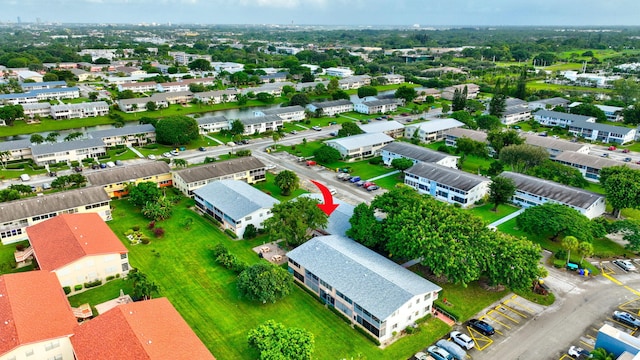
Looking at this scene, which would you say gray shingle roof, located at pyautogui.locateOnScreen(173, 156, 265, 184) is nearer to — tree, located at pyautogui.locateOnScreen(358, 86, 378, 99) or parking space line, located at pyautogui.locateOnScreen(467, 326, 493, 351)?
parking space line, located at pyautogui.locateOnScreen(467, 326, 493, 351)

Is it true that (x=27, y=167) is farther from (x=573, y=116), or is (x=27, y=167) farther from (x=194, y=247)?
(x=573, y=116)

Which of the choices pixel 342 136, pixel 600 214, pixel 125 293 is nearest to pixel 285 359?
pixel 125 293

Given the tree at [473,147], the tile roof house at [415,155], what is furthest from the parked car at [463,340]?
the tree at [473,147]

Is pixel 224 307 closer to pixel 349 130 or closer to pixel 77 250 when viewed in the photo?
pixel 77 250

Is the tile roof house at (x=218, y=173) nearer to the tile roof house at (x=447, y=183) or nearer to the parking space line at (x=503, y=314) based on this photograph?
the tile roof house at (x=447, y=183)

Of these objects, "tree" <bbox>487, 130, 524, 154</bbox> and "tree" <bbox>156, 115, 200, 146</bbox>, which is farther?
"tree" <bbox>156, 115, 200, 146</bbox>

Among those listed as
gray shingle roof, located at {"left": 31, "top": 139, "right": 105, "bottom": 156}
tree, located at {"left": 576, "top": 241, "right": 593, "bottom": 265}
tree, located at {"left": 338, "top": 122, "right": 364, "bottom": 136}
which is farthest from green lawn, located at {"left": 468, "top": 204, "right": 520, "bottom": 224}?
gray shingle roof, located at {"left": 31, "top": 139, "right": 105, "bottom": 156}

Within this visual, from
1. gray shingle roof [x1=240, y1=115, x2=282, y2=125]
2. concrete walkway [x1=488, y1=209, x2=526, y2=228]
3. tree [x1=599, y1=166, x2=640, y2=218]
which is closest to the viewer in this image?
tree [x1=599, y1=166, x2=640, y2=218]
